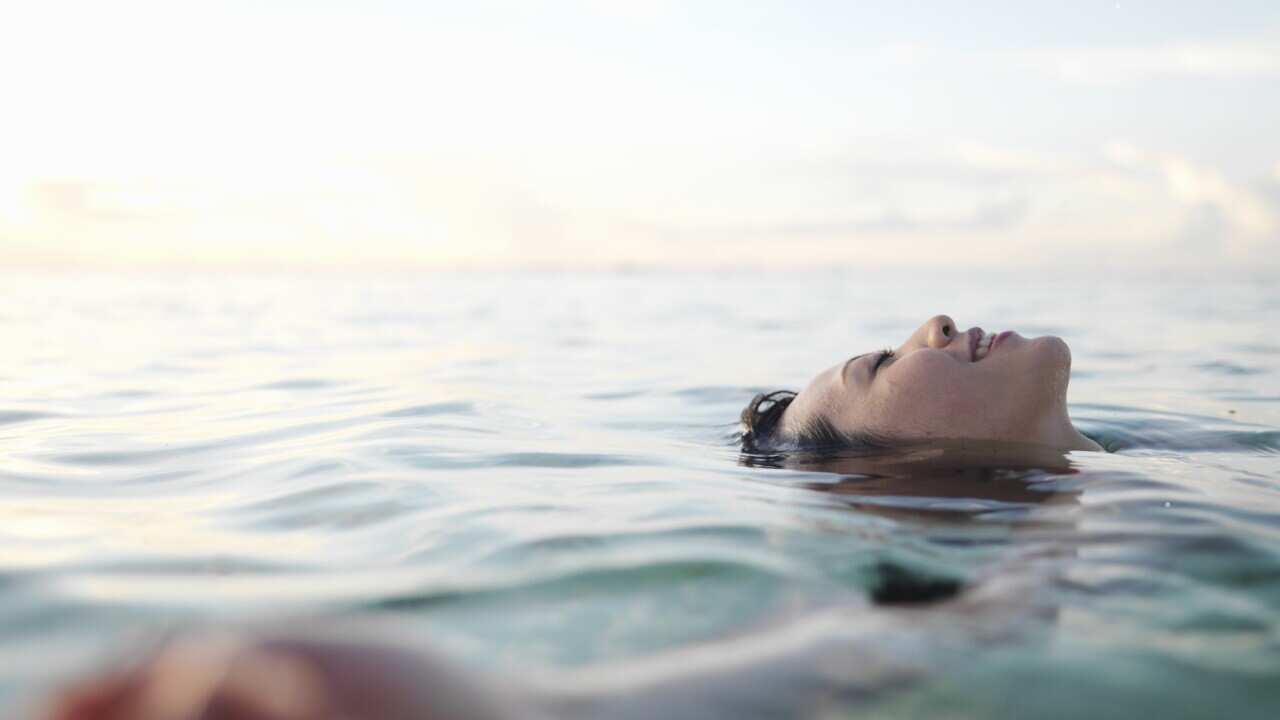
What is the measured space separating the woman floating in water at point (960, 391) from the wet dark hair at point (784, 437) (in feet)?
0.05

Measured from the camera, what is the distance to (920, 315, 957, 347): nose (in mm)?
5010

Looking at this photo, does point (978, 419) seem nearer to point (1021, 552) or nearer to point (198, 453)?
point (1021, 552)

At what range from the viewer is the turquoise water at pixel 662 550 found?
2.26 m

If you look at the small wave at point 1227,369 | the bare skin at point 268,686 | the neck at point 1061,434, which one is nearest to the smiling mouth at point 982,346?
the neck at point 1061,434

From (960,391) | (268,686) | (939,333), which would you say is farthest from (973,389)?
(268,686)

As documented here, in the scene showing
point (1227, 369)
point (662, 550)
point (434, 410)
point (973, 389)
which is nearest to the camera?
point (662, 550)

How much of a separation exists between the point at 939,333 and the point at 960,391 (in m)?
Result: 0.29

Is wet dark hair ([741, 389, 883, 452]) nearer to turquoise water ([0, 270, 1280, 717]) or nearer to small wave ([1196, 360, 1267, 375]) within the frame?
turquoise water ([0, 270, 1280, 717])

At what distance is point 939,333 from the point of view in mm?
5016

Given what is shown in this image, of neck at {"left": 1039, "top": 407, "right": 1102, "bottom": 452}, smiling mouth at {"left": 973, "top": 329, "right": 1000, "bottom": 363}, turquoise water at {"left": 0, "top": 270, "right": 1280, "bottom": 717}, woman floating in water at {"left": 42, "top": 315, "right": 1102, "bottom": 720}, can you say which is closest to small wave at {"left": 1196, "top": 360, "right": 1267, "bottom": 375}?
turquoise water at {"left": 0, "top": 270, "right": 1280, "bottom": 717}

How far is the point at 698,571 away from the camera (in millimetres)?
3021

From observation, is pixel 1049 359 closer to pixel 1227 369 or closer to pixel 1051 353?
pixel 1051 353

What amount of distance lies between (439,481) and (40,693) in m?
2.40

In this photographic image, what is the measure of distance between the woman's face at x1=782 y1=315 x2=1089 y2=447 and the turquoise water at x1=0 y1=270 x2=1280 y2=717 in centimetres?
23
